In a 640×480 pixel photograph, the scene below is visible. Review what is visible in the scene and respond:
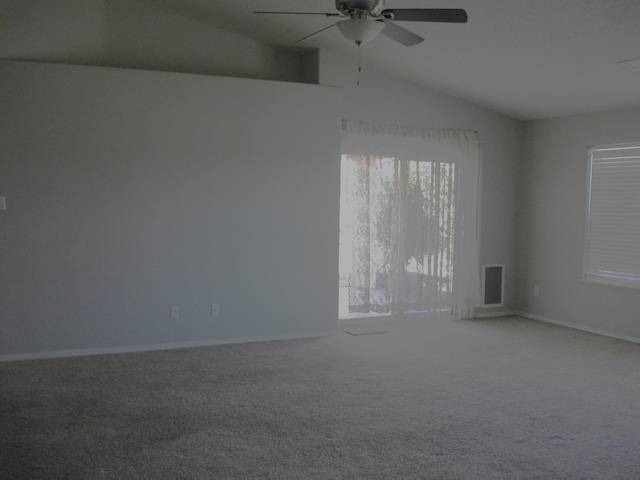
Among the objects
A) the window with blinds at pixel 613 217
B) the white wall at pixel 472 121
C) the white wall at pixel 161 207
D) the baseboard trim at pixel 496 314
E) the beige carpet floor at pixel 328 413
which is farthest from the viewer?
the baseboard trim at pixel 496 314

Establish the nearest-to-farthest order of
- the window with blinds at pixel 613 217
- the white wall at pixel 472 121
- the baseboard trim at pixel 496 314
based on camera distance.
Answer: the window with blinds at pixel 613 217, the white wall at pixel 472 121, the baseboard trim at pixel 496 314

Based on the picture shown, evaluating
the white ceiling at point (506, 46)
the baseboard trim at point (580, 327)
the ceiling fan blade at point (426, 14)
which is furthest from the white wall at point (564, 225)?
the ceiling fan blade at point (426, 14)

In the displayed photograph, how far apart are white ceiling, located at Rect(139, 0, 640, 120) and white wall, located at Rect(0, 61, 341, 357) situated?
66 cm

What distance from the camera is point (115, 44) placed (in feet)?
19.1

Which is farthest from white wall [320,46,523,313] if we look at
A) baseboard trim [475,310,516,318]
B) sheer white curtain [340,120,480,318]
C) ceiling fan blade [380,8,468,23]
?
ceiling fan blade [380,8,468,23]

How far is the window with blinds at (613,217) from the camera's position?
6363 mm

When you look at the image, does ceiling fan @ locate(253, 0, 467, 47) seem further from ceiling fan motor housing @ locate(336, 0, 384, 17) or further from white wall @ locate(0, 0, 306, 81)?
white wall @ locate(0, 0, 306, 81)

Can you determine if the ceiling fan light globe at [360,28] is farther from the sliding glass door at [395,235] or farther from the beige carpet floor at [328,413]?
the sliding glass door at [395,235]

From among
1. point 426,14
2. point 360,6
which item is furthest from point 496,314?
point 360,6

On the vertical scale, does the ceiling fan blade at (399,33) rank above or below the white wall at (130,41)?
below

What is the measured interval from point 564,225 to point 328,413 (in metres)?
4.41

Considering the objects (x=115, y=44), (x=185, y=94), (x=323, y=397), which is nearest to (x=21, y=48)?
(x=115, y=44)

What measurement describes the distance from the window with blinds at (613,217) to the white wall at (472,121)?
1.10 meters

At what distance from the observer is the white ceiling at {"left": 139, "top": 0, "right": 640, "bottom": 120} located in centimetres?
451
